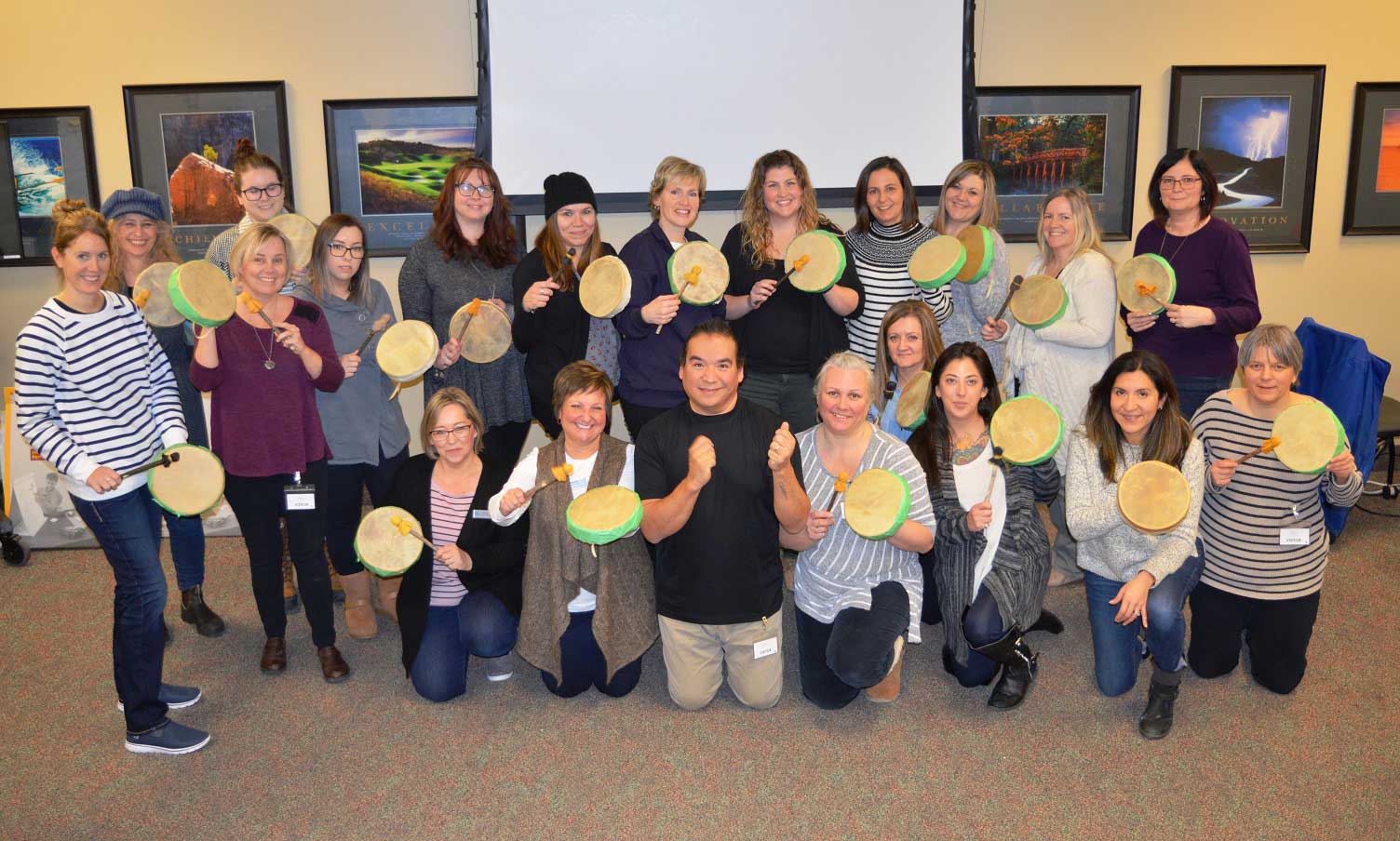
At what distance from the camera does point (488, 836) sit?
2.39 meters

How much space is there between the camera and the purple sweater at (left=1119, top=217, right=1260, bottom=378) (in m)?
3.53

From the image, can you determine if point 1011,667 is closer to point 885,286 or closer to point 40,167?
point 885,286

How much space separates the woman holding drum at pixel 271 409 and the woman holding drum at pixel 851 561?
1.62m

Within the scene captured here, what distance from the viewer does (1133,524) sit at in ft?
9.09

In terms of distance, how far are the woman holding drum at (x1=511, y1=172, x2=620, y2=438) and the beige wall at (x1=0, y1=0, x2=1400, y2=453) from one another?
5.36ft

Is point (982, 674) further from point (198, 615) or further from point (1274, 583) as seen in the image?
point (198, 615)

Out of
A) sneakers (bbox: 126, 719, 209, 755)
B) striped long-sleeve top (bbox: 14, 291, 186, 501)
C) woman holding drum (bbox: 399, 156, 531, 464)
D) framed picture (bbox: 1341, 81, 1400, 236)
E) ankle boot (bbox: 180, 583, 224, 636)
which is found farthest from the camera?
framed picture (bbox: 1341, 81, 1400, 236)

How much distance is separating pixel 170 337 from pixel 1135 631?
3648mm

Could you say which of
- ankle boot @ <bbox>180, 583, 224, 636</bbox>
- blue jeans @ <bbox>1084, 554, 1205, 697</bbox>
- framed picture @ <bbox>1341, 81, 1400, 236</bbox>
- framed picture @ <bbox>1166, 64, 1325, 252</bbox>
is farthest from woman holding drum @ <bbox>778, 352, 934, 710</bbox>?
framed picture @ <bbox>1341, 81, 1400, 236</bbox>

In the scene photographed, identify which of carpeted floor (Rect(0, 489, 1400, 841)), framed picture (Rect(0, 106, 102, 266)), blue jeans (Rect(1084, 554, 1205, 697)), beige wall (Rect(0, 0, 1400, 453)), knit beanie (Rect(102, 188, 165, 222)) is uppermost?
beige wall (Rect(0, 0, 1400, 453))

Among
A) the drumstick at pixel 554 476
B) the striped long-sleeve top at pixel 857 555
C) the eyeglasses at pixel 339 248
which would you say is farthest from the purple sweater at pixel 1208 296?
the eyeglasses at pixel 339 248

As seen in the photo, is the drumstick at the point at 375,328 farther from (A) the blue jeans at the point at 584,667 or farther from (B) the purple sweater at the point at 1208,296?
A: (B) the purple sweater at the point at 1208,296

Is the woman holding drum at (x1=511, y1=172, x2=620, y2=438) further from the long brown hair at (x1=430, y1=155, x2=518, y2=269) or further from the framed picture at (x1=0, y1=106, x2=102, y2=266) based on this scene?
the framed picture at (x1=0, y1=106, x2=102, y2=266)

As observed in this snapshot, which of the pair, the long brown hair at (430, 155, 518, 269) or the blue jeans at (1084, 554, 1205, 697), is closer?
the blue jeans at (1084, 554, 1205, 697)
